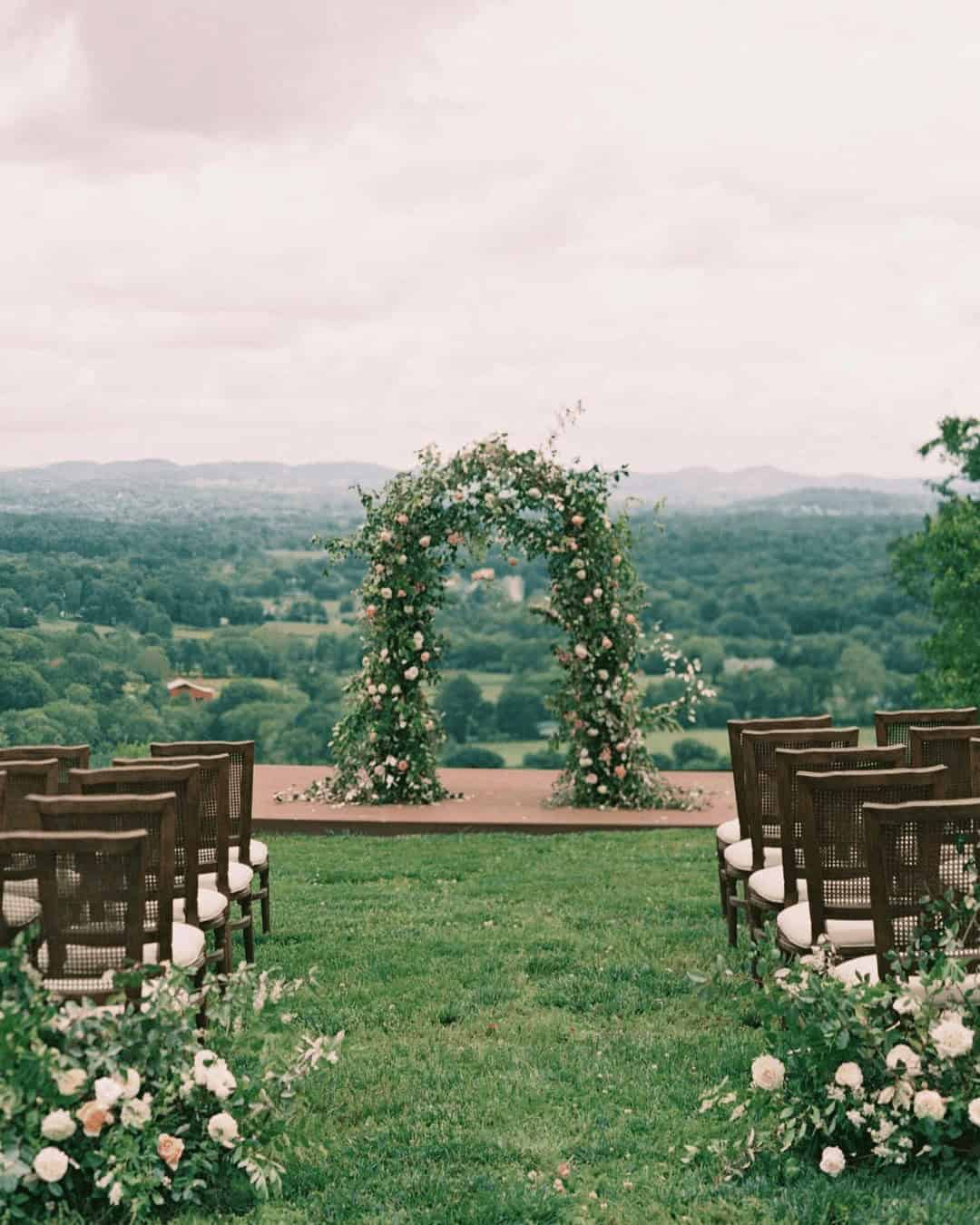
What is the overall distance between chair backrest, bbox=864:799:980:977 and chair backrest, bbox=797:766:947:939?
1.32 feet

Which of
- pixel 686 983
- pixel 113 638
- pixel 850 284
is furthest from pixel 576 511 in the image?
pixel 850 284

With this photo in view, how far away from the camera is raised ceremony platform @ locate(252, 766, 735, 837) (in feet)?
28.6

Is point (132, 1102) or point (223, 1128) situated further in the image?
point (223, 1128)

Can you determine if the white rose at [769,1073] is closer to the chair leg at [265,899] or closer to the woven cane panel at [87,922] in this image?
the woven cane panel at [87,922]

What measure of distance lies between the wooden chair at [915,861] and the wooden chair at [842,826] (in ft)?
1.30

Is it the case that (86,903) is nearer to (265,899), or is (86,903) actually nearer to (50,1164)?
(50,1164)

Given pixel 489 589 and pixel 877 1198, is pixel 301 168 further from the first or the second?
pixel 877 1198

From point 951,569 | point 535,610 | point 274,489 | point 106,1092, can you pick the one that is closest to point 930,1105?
point 106,1092

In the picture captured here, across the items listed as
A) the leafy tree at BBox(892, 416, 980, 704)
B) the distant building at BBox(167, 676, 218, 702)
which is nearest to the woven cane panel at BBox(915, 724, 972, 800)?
the distant building at BBox(167, 676, 218, 702)

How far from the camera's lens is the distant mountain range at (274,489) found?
1470cm

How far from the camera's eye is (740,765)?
5445 mm

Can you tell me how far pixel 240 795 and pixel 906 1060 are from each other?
2911mm

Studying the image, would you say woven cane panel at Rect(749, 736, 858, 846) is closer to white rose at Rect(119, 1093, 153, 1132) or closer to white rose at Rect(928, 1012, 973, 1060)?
white rose at Rect(928, 1012, 973, 1060)

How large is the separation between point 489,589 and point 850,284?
12.3 metres
